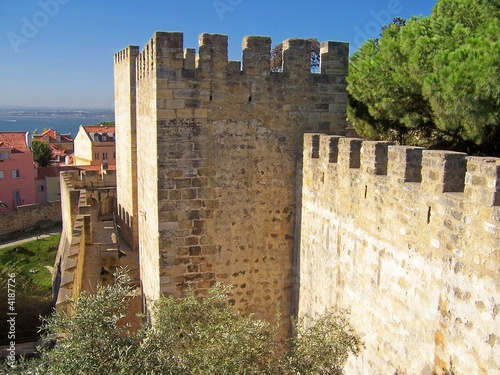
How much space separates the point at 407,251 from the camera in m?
5.48

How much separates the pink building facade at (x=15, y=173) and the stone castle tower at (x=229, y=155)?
37504 mm

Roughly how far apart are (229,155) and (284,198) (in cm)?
123

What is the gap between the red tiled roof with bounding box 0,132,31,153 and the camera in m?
42.5

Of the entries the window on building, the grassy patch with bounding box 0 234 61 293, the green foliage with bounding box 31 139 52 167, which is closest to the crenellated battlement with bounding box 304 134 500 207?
the grassy patch with bounding box 0 234 61 293

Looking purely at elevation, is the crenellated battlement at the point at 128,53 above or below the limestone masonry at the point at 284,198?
above

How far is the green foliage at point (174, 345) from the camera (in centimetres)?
471

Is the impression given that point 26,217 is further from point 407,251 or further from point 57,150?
point 407,251

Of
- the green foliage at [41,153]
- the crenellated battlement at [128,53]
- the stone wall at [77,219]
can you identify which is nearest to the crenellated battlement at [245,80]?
the stone wall at [77,219]

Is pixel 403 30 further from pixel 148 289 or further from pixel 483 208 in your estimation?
pixel 148 289

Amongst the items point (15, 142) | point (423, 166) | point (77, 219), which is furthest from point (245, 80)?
point (15, 142)

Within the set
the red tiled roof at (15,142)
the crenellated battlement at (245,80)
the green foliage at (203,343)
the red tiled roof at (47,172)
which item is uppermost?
the crenellated battlement at (245,80)

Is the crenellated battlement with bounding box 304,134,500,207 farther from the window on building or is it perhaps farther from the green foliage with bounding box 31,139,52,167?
the green foliage with bounding box 31,139,52,167

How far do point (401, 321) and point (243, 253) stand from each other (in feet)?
10.7

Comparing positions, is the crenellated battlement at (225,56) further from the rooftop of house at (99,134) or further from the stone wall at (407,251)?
the rooftop of house at (99,134)
